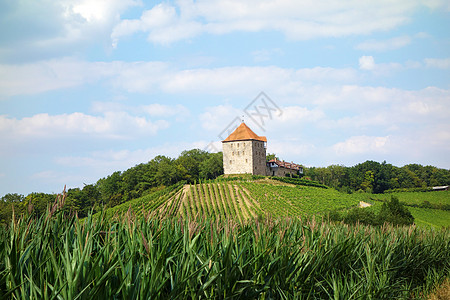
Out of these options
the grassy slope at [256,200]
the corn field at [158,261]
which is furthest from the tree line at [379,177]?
the corn field at [158,261]

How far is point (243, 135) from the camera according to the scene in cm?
7981

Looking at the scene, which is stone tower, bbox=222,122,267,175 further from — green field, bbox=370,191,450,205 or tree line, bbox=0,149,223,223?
green field, bbox=370,191,450,205

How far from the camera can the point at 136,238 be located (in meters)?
3.76

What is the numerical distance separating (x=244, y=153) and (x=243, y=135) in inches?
184

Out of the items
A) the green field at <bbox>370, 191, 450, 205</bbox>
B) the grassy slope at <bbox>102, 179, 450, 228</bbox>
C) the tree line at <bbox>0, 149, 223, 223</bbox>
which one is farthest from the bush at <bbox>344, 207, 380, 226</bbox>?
the tree line at <bbox>0, 149, 223, 223</bbox>

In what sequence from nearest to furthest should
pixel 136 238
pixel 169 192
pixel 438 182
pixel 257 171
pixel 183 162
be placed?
pixel 136 238, pixel 169 192, pixel 257 171, pixel 183 162, pixel 438 182

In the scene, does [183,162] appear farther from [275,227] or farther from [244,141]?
[275,227]

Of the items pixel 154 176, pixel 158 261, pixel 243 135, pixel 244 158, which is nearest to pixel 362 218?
pixel 158 261

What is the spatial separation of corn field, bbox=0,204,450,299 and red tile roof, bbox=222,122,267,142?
7148cm

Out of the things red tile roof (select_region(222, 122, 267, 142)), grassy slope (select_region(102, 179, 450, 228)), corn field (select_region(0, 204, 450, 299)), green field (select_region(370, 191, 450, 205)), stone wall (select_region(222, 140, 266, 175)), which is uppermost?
red tile roof (select_region(222, 122, 267, 142))

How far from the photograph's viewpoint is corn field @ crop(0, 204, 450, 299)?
280cm

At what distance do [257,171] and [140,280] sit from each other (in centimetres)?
7523

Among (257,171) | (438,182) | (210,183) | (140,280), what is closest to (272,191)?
(210,183)

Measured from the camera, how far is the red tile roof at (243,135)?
7888 centimetres
